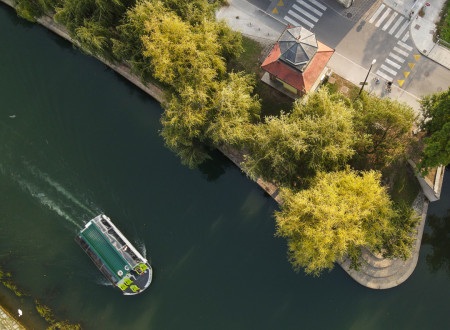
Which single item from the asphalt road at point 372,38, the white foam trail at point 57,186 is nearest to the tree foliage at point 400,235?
the asphalt road at point 372,38

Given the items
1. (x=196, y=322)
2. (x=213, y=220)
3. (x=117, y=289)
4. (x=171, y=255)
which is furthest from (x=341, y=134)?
(x=117, y=289)

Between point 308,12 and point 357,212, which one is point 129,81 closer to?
point 308,12

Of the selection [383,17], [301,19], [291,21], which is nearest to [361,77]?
[383,17]

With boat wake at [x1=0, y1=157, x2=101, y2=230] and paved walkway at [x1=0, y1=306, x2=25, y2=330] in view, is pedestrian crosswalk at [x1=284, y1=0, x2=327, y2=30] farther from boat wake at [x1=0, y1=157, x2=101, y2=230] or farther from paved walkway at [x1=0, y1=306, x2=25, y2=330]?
paved walkway at [x1=0, y1=306, x2=25, y2=330]

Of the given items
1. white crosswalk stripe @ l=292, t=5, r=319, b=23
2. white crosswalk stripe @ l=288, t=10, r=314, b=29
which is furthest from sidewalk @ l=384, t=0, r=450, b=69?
white crosswalk stripe @ l=288, t=10, r=314, b=29

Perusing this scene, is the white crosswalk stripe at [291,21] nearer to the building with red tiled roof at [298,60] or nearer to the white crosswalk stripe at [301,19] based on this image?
the white crosswalk stripe at [301,19]
